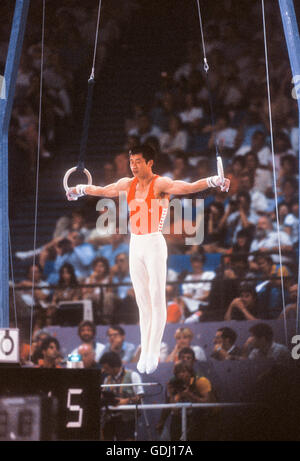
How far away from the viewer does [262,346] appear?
8266 millimetres

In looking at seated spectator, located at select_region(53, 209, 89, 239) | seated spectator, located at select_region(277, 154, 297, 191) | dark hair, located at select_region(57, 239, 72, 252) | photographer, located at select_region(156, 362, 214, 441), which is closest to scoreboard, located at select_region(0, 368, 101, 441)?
photographer, located at select_region(156, 362, 214, 441)

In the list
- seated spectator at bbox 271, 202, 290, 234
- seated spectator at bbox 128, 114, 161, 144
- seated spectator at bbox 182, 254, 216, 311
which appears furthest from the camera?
seated spectator at bbox 128, 114, 161, 144

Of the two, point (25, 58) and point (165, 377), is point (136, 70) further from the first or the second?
point (165, 377)

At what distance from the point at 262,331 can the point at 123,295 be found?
184 cm

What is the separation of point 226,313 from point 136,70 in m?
4.70

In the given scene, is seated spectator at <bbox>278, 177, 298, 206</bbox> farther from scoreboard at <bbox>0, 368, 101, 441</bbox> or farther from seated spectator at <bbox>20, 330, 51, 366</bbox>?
scoreboard at <bbox>0, 368, 101, 441</bbox>

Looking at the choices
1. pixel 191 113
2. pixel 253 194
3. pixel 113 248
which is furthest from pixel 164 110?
pixel 113 248

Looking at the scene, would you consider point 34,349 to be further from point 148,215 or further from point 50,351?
point 148,215

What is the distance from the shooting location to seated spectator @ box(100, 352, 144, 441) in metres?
7.89

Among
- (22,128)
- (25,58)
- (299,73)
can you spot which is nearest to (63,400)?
(299,73)

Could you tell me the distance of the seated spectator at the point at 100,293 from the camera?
368 inches

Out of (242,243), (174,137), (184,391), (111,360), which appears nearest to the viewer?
(184,391)

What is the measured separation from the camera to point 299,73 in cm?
748

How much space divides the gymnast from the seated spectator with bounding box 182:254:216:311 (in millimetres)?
1811
